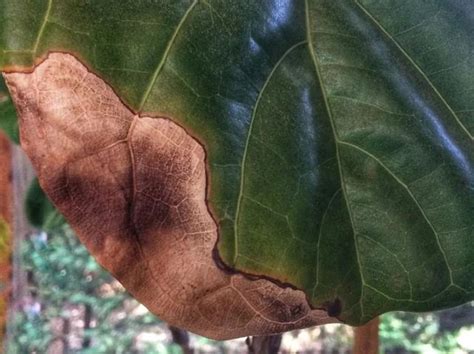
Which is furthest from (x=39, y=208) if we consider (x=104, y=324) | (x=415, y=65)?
(x=104, y=324)

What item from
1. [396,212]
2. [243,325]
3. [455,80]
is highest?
[455,80]

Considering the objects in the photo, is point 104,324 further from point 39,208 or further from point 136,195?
point 136,195

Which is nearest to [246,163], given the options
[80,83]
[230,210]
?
[230,210]

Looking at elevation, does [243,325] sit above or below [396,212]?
below

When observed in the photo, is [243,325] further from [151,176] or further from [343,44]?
[343,44]

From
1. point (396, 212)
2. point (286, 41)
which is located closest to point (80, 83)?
point (286, 41)

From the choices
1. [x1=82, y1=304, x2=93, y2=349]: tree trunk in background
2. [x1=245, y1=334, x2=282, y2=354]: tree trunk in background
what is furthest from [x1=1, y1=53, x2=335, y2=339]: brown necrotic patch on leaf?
[x1=82, y1=304, x2=93, y2=349]: tree trunk in background

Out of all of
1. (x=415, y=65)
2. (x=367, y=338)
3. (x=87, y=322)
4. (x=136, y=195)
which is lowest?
(x=87, y=322)
